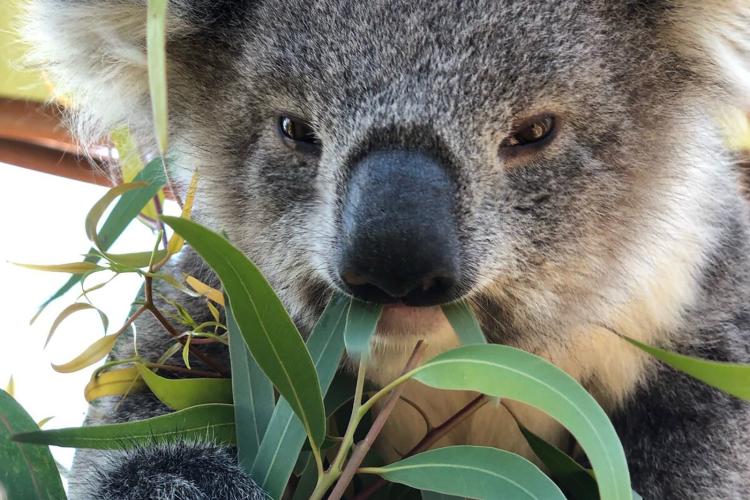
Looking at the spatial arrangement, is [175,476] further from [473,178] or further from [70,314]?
[473,178]

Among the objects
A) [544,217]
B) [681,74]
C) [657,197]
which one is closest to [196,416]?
[544,217]

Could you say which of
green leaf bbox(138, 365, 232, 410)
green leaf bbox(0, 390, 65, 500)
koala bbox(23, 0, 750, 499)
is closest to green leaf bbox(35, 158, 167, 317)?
koala bbox(23, 0, 750, 499)

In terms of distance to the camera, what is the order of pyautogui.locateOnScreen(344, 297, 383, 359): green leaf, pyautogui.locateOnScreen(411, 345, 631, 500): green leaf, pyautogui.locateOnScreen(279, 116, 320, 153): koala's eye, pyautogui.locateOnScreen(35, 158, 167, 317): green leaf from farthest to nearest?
1. pyautogui.locateOnScreen(35, 158, 167, 317): green leaf
2. pyautogui.locateOnScreen(279, 116, 320, 153): koala's eye
3. pyautogui.locateOnScreen(344, 297, 383, 359): green leaf
4. pyautogui.locateOnScreen(411, 345, 631, 500): green leaf

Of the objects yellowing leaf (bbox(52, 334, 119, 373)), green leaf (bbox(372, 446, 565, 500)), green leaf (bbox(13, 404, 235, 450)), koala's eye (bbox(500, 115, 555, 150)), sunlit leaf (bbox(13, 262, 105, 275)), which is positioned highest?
koala's eye (bbox(500, 115, 555, 150))

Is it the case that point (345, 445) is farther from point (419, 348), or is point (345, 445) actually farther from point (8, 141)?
point (8, 141)

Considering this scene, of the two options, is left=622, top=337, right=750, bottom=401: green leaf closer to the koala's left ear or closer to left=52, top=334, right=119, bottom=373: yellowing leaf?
the koala's left ear

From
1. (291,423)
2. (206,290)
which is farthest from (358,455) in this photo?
(206,290)
